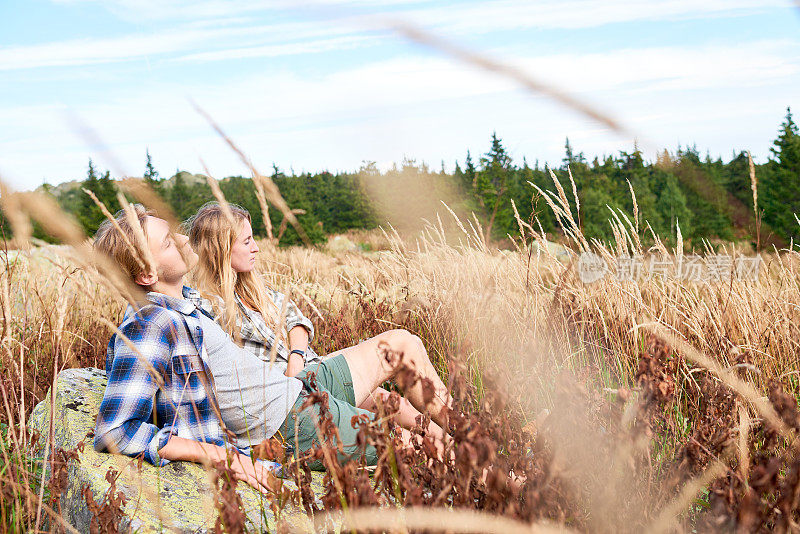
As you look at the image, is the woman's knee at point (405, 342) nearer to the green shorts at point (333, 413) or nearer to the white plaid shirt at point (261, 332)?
the green shorts at point (333, 413)

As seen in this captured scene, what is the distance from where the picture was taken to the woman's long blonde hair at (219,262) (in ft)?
10.7

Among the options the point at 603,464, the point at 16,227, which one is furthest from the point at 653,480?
the point at 16,227

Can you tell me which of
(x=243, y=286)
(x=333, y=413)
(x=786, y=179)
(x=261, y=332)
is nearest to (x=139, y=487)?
(x=333, y=413)

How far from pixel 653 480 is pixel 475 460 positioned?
0.98 m

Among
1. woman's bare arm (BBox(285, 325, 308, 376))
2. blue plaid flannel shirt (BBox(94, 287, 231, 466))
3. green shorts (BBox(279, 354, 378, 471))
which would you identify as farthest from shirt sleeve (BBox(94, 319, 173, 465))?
woman's bare arm (BBox(285, 325, 308, 376))

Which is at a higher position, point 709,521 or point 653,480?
point 709,521

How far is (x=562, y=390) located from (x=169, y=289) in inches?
69.5

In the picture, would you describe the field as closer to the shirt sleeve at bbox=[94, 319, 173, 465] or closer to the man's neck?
the shirt sleeve at bbox=[94, 319, 173, 465]

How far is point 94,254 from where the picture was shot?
1016 millimetres

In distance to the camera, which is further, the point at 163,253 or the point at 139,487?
the point at 163,253

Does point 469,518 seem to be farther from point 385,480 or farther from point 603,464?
point 603,464

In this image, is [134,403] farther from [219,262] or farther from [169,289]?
[219,262]

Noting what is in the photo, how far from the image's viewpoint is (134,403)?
6.71 ft

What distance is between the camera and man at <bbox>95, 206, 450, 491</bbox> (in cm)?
203
